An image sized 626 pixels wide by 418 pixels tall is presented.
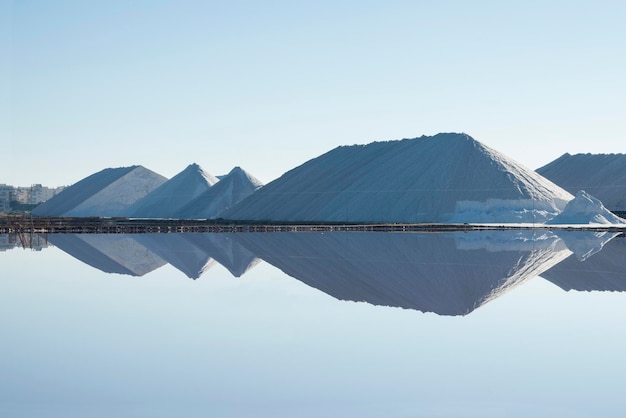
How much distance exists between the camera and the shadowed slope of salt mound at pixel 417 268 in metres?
14.3

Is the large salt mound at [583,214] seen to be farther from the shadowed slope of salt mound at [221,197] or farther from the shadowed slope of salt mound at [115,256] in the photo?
the shadowed slope of salt mound at [221,197]

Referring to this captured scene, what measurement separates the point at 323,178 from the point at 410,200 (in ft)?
47.1

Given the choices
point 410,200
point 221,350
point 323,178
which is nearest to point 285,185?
point 323,178

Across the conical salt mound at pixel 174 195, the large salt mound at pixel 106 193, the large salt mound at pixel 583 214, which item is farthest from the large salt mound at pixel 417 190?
the large salt mound at pixel 106 193

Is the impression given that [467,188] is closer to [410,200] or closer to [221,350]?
[410,200]

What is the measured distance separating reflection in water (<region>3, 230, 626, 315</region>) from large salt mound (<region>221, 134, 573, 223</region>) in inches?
1051

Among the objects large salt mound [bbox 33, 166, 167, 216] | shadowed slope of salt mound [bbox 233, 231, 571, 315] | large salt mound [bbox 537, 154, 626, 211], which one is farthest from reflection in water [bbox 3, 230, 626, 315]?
large salt mound [bbox 33, 166, 167, 216]

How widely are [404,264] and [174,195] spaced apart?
283 feet

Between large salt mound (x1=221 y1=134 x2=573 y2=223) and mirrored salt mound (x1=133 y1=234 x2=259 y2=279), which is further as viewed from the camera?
large salt mound (x1=221 y1=134 x2=573 y2=223)

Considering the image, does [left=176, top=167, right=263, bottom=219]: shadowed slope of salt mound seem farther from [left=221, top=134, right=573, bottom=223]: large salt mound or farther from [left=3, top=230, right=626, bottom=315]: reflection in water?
[left=3, top=230, right=626, bottom=315]: reflection in water

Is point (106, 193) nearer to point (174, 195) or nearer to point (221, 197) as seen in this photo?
point (174, 195)

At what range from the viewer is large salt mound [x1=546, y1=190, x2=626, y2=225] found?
55.5 m

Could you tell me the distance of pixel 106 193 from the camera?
116m

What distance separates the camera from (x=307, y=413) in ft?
21.6
